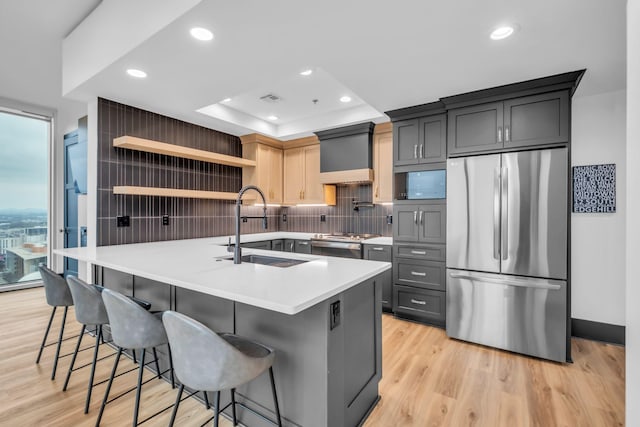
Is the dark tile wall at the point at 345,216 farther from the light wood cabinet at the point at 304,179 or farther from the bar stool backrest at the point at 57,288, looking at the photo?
the bar stool backrest at the point at 57,288

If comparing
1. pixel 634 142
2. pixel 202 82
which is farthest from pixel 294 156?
pixel 634 142

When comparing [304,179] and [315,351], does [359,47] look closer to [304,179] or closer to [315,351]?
[315,351]

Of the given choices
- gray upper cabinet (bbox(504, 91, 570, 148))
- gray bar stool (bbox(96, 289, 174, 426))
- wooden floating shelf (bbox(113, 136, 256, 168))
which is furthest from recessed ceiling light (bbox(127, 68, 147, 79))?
gray upper cabinet (bbox(504, 91, 570, 148))

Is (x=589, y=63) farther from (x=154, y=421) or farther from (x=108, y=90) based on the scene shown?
(x=108, y=90)

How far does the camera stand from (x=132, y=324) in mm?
1667

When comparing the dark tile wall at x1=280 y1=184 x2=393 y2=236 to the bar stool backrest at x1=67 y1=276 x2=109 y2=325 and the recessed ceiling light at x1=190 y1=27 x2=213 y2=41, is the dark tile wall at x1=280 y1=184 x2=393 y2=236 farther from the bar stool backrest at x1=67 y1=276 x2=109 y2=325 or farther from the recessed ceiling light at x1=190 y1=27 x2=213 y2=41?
the bar stool backrest at x1=67 y1=276 x2=109 y2=325

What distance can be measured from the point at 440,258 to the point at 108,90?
3.75 metres

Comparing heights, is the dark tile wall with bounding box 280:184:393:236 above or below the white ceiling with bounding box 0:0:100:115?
below

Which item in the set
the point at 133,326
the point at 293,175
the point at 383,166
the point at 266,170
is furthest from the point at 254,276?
the point at 293,175

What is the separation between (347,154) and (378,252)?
1.49 m

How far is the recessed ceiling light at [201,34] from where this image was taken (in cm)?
190

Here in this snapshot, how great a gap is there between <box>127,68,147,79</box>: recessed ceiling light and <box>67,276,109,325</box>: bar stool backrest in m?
1.70

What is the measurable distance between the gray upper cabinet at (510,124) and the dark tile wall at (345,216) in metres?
1.55

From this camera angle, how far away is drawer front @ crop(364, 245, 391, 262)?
3676mm
